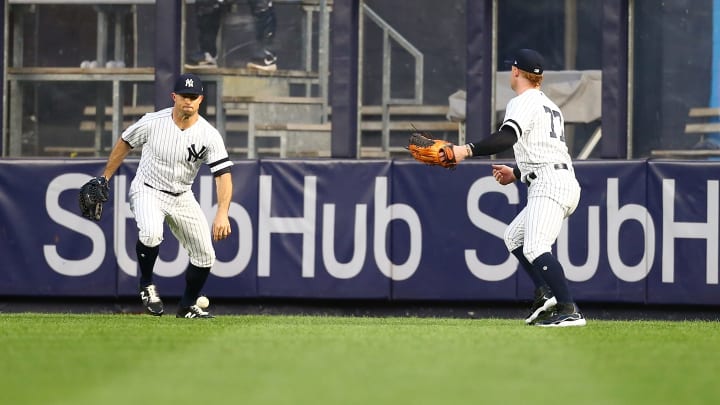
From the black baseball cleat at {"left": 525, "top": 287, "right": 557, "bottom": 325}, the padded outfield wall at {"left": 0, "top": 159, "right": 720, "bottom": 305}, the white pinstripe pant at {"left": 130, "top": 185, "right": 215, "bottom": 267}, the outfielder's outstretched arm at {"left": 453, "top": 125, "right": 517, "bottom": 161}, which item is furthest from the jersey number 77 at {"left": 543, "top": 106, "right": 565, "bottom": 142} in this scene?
the padded outfield wall at {"left": 0, "top": 159, "right": 720, "bottom": 305}

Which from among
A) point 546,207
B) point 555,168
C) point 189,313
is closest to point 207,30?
point 189,313

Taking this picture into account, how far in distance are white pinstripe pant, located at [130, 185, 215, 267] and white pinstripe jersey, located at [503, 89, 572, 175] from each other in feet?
8.92

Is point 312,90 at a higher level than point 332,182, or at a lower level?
higher

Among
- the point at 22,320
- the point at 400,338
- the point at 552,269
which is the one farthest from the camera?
the point at 22,320

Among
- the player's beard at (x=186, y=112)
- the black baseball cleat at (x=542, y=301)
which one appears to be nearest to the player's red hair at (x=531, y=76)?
the black baseball cleat at (x=542, y=301)

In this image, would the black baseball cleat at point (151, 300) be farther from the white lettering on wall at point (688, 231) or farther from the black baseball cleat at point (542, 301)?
the white lettering on wall at point (688, 231)

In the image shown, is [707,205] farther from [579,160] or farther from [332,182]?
[332,182]

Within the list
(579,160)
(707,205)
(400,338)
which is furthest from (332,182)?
(400,338)

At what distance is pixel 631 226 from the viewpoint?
1342 centimetres

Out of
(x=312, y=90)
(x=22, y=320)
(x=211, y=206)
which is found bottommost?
(x=22, y=320)

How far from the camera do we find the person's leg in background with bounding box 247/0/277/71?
14.5m

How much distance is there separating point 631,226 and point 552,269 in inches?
144

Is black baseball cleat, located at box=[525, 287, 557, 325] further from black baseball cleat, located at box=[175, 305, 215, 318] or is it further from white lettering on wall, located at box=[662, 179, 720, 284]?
white lettering on wall, located at box=[662, 179, 720, 284]

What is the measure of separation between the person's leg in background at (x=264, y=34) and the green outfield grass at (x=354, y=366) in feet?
17.5
